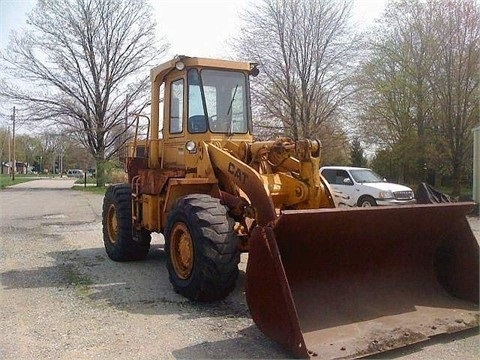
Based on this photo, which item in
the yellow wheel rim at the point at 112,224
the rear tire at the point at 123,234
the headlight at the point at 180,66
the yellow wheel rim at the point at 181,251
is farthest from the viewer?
the yellow wheel rim at the point at 112,224

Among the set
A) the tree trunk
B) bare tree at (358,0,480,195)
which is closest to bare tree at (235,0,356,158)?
bare tree at (358,0,480,195)

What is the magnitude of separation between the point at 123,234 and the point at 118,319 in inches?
117

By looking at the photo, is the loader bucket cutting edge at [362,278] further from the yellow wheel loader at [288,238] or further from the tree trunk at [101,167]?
the tree trunk at [101,167]

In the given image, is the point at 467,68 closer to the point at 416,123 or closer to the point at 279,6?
the point at 416,123

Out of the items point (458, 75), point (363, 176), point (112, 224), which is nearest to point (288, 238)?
point (112, 224)

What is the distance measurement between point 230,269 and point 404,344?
1.85 metres

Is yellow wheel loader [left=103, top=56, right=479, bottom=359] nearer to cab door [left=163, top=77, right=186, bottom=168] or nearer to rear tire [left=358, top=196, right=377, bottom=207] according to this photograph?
cab door [left=163, top=77, right=186, bottom=168]

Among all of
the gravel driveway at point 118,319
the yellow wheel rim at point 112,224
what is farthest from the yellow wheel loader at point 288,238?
the yellow wheel rim at point 112,224

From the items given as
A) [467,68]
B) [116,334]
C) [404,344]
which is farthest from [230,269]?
[467,68]

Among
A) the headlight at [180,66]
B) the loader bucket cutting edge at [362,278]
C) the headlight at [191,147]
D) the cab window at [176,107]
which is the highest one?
the headlight at [180,66]

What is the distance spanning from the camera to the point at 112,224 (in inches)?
337

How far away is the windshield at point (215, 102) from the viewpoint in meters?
6.71

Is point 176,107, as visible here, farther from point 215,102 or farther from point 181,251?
point 181,251

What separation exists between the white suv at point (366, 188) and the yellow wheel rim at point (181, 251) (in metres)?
9.36
